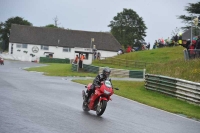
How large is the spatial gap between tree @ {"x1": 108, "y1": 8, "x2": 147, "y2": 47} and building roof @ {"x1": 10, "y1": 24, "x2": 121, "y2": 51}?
1223 cm

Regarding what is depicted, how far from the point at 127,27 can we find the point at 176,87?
3829 inches

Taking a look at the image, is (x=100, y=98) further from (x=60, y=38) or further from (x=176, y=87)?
(x=60, y=38)

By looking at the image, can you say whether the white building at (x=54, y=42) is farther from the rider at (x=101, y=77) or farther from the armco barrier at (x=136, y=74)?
the rider at (x=101, y=77)

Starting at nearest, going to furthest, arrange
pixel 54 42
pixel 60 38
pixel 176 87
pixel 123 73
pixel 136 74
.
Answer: pixel 176 87, pixel 136 74, pixel 123 73, pixel 54 42, pixel 60 38

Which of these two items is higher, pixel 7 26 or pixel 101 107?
pixel 7 26

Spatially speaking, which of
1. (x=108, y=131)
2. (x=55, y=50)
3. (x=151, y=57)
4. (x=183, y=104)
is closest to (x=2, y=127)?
(x=108, y=131)

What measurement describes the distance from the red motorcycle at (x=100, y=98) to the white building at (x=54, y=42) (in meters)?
87.8

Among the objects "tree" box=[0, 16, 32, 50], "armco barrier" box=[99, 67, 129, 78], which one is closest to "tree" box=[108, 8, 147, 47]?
"tree" box=[0, 16, 32, 50]

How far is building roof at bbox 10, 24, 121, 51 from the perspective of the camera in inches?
4131

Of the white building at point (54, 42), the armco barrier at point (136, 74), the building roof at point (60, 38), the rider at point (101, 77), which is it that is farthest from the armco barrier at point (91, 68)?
the building roof at point (60, 38)

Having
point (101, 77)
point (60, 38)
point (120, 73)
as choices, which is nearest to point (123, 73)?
point (120, 73)

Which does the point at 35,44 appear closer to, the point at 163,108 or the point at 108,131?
the point at 163,108

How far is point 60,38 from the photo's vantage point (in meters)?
107

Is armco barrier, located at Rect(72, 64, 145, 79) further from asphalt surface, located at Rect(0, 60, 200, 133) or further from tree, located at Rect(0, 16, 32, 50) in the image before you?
tree, located at Rect(0, 16, 32, 50)
